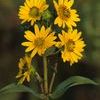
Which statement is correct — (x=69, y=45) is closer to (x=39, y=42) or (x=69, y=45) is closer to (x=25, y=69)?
(x=39, y=42)

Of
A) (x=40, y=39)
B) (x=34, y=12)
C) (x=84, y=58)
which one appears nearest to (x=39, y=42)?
(x=40, y=39)

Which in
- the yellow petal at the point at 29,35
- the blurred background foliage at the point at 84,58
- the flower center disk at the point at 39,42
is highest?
the yellow petal at the point at 29,35

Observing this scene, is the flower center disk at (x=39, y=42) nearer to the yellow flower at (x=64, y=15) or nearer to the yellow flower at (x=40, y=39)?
the yellow flower at (x=40, y=39)

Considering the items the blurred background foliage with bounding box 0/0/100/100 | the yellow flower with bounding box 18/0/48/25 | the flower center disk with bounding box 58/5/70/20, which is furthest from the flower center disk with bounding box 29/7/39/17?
the blurred background foliage with bounding box 0/0/100/100

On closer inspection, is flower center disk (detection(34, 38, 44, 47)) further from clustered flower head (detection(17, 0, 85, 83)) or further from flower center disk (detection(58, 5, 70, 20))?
flower center disk (detection(58, 5, 70, 20))

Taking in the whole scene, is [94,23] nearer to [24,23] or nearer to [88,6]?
[88,6]

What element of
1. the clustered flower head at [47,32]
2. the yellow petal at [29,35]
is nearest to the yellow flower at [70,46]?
the clustered flower head at [47,32]
